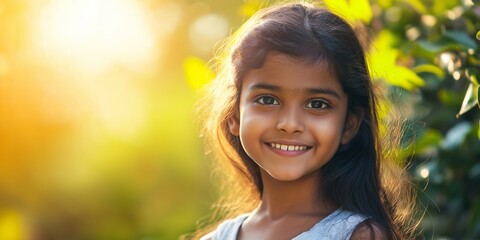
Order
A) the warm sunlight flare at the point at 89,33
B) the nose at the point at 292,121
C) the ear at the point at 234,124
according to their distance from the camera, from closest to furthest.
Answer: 1. the nose at the point at 292,121
2. the ear at the point at 234,124
3. the warm sunlight flare at the point at 89,33

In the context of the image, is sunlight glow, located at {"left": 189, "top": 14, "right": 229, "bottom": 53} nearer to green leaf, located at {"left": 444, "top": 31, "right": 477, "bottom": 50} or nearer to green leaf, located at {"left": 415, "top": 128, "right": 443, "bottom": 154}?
green leaf, located at {"left": 415, "top": 128, "right": 443, "bottom": 154}

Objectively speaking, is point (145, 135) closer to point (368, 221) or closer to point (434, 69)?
point (434, 69)

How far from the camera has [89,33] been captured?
4977mm

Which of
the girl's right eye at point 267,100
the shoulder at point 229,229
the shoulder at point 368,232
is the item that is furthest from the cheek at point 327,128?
the shoulder at point 229,229

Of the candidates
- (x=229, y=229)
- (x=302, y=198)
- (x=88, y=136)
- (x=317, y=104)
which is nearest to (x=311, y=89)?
(x=317, y=104)

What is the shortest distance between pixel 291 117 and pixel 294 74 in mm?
100

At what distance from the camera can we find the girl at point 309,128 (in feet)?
8.52

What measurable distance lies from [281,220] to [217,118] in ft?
1.14

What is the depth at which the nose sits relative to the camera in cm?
258

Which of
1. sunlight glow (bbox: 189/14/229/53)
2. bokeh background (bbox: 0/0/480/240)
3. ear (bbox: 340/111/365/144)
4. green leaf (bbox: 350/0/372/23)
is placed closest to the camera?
ear (bbox: 340/111/365/144)

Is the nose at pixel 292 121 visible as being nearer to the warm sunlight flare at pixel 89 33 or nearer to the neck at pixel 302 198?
the neck at pixel 302 198

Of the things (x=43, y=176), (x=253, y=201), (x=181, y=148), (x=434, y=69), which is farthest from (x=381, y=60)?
(x=43, y=176)

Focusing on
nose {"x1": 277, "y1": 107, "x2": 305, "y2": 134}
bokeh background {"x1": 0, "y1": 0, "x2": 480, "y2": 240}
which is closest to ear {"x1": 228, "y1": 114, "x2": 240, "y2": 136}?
nose {"x1": 277, "y1": 107, "x2": 305, "y2": 134}

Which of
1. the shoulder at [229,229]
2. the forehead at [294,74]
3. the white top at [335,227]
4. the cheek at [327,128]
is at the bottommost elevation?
the white top at [335,227]
